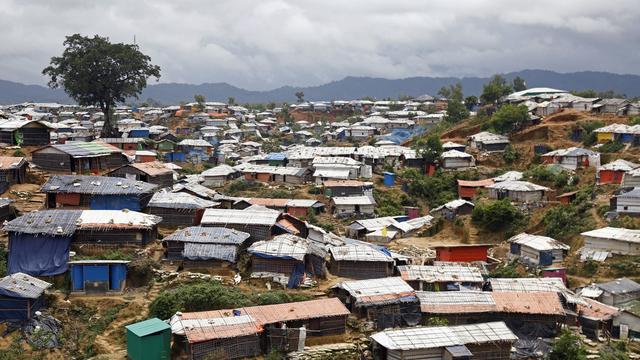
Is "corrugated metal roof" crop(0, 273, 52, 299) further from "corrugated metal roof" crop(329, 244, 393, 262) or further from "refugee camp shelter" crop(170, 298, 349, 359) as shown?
"corrugated metal roof" crop(329, 244, 393, 262)

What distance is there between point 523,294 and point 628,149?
29007 millimetres

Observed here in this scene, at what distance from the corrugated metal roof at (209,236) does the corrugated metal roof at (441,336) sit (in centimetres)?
903

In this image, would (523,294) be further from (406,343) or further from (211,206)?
(211,206)

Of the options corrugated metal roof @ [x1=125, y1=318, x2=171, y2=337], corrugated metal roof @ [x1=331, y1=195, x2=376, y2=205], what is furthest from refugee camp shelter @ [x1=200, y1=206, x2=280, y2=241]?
corrugated metal roof @ [x1=331, y1=195, x2=376, y2=205]

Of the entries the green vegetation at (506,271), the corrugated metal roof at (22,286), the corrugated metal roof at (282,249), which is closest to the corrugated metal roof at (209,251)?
the corrugated metal roof at (282,249)

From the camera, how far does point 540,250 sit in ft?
110

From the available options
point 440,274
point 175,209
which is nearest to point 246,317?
point 440,274

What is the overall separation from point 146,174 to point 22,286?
55.7 ft

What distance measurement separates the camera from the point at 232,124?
84.1 meters

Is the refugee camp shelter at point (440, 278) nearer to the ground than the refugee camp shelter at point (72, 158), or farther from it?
nearer to the ground

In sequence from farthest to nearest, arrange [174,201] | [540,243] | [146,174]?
[146,174]
[540,243]
[174,201]

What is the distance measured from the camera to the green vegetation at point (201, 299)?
2295cm

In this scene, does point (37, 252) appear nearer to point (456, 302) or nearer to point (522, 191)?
point (456, 302)

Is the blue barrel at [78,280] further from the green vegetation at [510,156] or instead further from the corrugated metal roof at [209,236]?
the green vegetation at [510,156]
